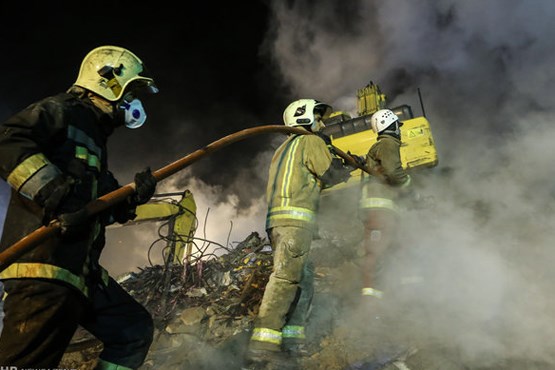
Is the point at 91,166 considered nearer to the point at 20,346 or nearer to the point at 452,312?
the point at 20,346

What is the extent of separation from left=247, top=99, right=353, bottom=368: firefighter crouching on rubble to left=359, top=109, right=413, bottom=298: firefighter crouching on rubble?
107cm

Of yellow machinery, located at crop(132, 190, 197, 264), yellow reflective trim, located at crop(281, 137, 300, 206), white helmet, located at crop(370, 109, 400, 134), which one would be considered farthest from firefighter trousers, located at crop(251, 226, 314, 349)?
yellow machinery, located at crop(132, 190, 197, 264)

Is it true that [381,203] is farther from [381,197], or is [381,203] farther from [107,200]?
[107,200]

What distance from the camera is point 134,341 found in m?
2.40

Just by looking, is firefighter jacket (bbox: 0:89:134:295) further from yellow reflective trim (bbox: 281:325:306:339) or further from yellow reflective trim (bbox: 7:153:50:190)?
yellow reflective trim (bbox: 281:325:306:339)

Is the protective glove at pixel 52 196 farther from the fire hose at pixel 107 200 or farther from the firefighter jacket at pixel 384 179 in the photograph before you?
the firefighter jacket at pixel 384 179

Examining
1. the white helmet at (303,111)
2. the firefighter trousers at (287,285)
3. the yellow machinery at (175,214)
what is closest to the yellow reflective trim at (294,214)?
the firefighter trousers at (287,285)

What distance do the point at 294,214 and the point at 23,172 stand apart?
2224 mm

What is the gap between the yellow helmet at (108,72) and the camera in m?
2.47

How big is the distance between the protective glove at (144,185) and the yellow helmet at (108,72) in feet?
1.99

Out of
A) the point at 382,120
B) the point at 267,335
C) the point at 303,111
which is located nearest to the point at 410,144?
the point at 382,120

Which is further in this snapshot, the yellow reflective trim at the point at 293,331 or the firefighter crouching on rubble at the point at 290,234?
the yellow reflective trim at the point at 293,331

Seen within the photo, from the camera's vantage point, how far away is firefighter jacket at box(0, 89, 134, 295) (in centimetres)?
178

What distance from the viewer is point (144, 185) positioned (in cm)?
225
